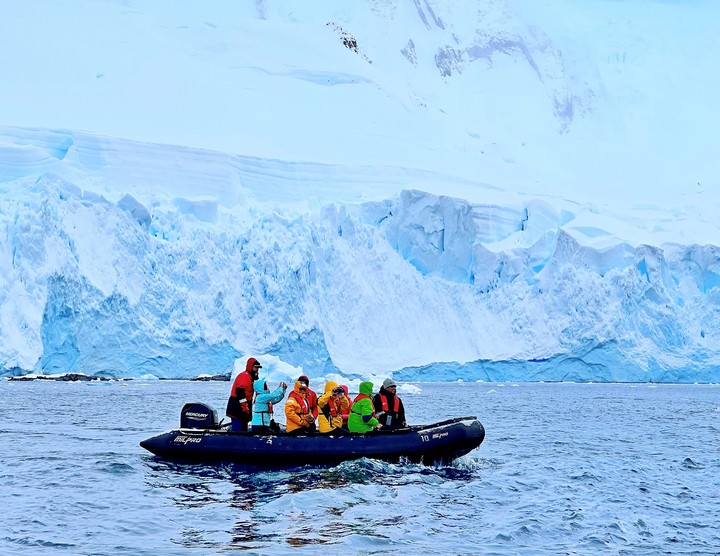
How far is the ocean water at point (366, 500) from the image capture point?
8.75m

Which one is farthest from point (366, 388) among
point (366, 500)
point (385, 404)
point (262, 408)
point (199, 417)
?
point (199, 417)

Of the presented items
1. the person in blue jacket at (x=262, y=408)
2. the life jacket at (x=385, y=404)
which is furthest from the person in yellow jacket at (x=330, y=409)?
the life jacket at (x=385, y=404)

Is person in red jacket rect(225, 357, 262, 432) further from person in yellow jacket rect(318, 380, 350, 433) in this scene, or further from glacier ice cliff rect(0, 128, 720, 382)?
glacier ice cliff rect(0, 128, 720, 382)

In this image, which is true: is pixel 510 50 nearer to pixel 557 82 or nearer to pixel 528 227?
pixel 557 82

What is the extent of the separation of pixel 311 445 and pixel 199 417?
193 cm

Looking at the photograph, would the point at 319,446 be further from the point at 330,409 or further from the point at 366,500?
the point at 366,500

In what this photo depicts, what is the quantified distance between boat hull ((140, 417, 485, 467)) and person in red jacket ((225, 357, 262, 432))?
1.00 feet

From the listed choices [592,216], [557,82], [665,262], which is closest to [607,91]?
[557,82]

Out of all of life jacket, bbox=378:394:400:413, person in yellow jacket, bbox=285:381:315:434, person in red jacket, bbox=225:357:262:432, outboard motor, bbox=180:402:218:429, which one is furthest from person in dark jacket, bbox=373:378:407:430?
outboard motor, bbox=180:402:218:429

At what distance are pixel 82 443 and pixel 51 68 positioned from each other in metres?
37.1

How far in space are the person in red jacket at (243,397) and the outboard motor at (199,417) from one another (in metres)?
0.44

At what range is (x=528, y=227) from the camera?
39750mm

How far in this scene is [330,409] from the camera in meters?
12.9

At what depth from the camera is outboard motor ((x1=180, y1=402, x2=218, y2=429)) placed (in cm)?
1359
